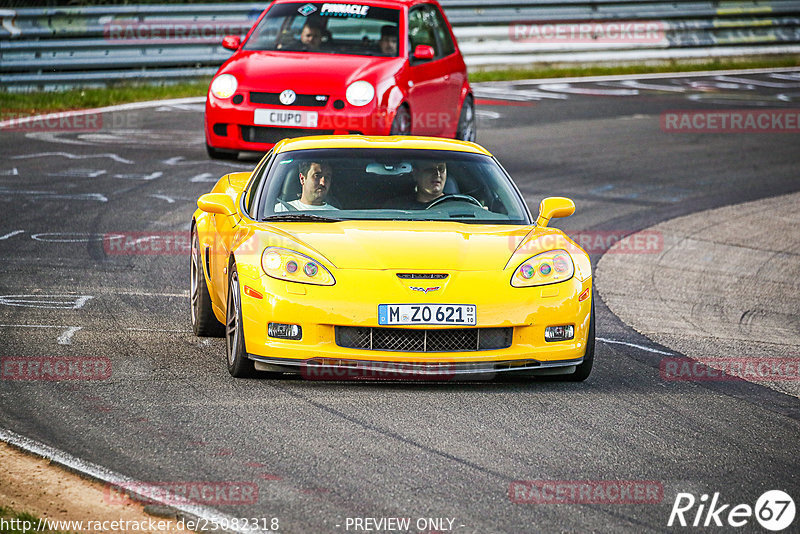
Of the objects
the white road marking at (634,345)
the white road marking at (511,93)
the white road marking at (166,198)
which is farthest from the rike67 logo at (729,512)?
the white road marking at (511,93)

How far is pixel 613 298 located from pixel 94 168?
671cm

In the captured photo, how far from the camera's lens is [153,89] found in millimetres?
20656

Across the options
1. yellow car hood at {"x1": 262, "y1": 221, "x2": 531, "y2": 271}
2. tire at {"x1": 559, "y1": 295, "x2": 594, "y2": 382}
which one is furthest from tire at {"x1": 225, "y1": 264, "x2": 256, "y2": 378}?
tire at {"x1": 559, "y1": 295, "x2": 594, "y2": 382}

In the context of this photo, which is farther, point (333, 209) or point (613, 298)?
→ point (613, 298)

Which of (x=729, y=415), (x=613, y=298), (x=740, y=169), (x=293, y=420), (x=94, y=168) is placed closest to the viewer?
(x=293, y=420)

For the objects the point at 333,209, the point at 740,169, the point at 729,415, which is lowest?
the point at 740,169

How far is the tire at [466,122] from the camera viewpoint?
15562mm

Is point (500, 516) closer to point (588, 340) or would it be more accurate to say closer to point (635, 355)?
point (588, 340)

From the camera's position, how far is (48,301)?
28.2 feet

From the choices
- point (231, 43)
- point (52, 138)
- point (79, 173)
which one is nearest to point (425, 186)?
point (79, 173)

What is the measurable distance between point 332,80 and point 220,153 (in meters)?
1.53

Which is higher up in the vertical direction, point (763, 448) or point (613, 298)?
point (763, 448)

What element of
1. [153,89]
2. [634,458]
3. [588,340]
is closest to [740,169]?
[153,89]

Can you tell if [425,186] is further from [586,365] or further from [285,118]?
[285,118]
